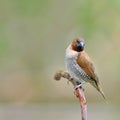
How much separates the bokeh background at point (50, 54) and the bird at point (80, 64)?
9.24 ft

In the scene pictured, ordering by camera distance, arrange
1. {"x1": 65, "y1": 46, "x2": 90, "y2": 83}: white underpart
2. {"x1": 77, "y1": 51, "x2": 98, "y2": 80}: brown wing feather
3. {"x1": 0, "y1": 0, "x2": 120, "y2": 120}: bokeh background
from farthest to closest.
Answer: {"x1": 0, "y1": 0, "x2": 120, "y2": 120}: bokeh background → {"x1": 65, "y1": 46, "x2": 90, "y2": 83}: white underpart → {"x1": 77, "y1": 51, "x2": 98, "y2": 80}: brown wing feather

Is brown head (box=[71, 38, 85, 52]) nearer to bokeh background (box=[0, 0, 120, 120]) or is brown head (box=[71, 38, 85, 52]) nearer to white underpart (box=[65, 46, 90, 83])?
white underpart (box=[65, 46, 90, 83])

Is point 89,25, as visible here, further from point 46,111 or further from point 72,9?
point 46,111

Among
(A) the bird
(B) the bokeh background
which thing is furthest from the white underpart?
(B) the bokeh background

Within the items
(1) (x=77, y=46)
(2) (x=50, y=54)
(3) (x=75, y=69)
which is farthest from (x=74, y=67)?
(2) (x=50, y=54)

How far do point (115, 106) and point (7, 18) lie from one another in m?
1.27

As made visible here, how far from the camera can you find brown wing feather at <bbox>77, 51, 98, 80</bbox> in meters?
2.93

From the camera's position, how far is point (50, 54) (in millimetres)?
6531

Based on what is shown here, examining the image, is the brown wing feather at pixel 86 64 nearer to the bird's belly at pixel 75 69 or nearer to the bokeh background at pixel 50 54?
the bird's belly at pixel 75 69

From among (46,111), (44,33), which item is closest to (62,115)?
(46,111)

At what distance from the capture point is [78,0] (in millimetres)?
6555

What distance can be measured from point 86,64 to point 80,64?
194mm

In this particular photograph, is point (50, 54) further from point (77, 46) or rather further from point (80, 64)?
point (77, 46)

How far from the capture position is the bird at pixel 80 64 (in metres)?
2.96
